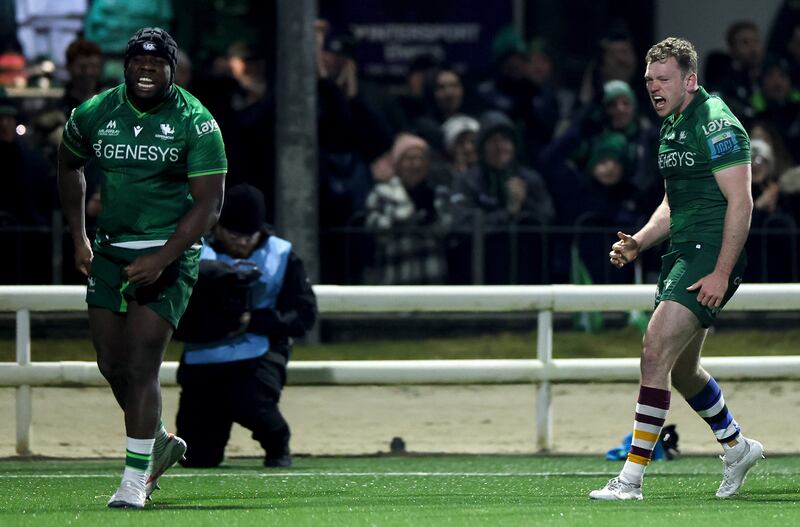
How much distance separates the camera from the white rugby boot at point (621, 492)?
25.6 ft

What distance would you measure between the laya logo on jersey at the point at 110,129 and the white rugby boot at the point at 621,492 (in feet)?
7.85

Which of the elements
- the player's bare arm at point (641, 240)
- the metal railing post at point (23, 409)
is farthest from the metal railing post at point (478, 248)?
the player's bare arm at point (641, 240)

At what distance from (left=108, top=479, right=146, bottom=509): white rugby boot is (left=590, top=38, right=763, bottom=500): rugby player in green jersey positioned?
70.9 inches

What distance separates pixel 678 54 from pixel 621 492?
1751 mm

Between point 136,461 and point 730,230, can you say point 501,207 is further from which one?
point 136,461

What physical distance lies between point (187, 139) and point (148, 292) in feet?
2.04

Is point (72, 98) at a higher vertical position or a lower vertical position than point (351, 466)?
higher

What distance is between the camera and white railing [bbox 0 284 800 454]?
10.3 meters

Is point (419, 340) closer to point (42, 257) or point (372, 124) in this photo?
point (372, 124)

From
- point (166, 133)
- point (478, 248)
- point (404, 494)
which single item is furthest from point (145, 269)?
point (478, 248)

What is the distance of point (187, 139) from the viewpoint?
7.75 meters

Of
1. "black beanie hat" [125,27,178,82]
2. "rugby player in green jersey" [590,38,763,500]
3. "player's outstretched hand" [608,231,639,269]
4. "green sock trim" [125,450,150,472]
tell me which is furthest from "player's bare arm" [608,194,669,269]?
"green sock trim" [125,450,150,472]

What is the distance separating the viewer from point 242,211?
32.0 feet

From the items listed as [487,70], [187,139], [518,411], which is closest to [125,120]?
[187,139]
